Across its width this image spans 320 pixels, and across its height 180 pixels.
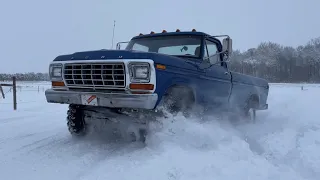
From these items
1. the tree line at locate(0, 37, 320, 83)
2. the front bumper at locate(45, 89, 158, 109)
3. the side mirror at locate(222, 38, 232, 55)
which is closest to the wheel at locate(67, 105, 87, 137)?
the front bumper at locate(45, 89, 158, 109)

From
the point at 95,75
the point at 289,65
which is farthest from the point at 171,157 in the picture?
the point at 289,65

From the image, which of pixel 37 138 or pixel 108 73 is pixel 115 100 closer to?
pixel 108 73

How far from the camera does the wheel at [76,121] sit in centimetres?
474

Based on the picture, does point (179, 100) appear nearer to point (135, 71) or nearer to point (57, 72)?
point (135, 71)

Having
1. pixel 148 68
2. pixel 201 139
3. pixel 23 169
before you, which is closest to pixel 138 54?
pixel 148 68

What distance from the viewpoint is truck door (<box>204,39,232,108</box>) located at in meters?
5.13

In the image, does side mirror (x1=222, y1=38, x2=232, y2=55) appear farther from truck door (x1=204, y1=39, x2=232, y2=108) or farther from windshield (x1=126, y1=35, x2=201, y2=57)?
windshield (x1=126, y1=35, x2=201, y2=57)

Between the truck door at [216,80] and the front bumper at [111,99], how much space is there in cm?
175

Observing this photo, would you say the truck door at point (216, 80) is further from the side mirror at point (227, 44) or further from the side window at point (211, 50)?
the side mirror at point (227, 44)

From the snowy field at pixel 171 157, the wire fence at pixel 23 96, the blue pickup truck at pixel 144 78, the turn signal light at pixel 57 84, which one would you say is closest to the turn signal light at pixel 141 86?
the blue pickup truck at pixel 144 78

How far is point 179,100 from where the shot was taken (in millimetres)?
4262

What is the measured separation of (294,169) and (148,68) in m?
2.08

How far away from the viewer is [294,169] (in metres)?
3.15

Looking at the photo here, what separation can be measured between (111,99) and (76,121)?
1.39 metres
